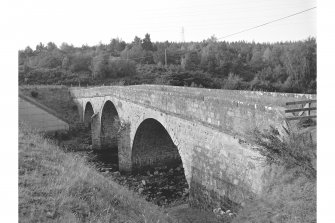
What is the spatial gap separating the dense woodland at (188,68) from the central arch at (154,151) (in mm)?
7715

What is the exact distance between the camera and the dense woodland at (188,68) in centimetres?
2338

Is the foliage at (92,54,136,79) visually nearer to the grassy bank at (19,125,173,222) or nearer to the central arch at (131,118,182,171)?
the central arch at (131,118,182,171)

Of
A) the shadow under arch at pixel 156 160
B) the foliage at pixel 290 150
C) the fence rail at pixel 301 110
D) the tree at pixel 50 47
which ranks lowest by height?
the shadow under arch at pixel 156 160

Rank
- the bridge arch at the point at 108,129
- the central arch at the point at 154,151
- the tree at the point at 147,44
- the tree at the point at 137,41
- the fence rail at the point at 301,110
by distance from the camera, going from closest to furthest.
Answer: the fence rail at the point at 301,110 < the central arch at the point at 154,151 < the bridge arch at the point at 108,129 < the tree at the point at 147,44 < the tree at the point at 137,41

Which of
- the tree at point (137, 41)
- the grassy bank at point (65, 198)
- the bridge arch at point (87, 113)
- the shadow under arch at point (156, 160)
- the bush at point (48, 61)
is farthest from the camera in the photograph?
the tree at point (137, 41)

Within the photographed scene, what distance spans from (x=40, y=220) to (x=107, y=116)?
59.3 feet

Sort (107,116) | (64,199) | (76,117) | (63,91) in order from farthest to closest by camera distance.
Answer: (63,91)
(76,117)
(107,116)
(64,199)

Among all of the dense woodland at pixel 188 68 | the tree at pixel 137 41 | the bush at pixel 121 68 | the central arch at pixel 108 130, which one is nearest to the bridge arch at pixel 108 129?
the central arch at pixel 108 130

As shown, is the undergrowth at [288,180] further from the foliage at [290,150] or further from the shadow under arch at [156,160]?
the shadow under arch at [156,160]

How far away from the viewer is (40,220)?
4109mm
